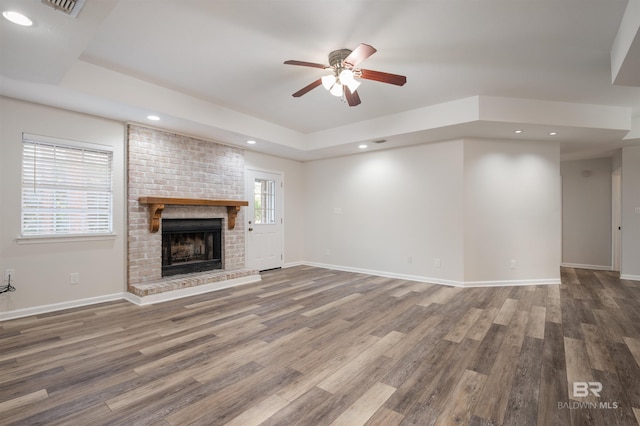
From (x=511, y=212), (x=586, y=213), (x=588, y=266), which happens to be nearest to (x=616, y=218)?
(x=586, y=213)

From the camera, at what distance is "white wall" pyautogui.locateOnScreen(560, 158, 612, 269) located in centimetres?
639

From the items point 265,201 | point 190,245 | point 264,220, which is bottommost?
point 190,245

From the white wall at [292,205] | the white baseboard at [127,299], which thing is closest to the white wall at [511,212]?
the white wall at [292,205]

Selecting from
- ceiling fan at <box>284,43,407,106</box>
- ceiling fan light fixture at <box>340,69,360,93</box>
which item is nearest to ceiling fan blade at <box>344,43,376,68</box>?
ceiling fan at <box>284,43,407,106</box>

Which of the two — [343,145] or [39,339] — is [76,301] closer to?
[39,339]

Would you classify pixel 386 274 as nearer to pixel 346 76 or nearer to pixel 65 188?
pixel 346 76

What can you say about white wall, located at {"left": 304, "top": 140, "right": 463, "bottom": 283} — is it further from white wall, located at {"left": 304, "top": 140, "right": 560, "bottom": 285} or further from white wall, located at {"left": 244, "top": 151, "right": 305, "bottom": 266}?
white wall, located at {"left": 244, "top": 151, "right": 305, "bottom": 266}

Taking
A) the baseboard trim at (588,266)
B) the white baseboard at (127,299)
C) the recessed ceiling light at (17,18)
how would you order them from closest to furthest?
the recessed ceiling light at (17,18) < the white baseboard at (127,299) < the baseboard trim at (588,266)

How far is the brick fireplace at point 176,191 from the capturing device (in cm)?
422

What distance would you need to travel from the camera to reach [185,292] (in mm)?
4297

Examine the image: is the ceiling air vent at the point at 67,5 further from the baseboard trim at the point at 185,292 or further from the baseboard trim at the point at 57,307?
the baseboard trim at the point at 57,307

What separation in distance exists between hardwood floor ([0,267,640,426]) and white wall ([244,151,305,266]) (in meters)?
2.68

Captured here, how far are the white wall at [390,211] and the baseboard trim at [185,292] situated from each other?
7.07 ft

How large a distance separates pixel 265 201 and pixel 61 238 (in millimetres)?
3370
